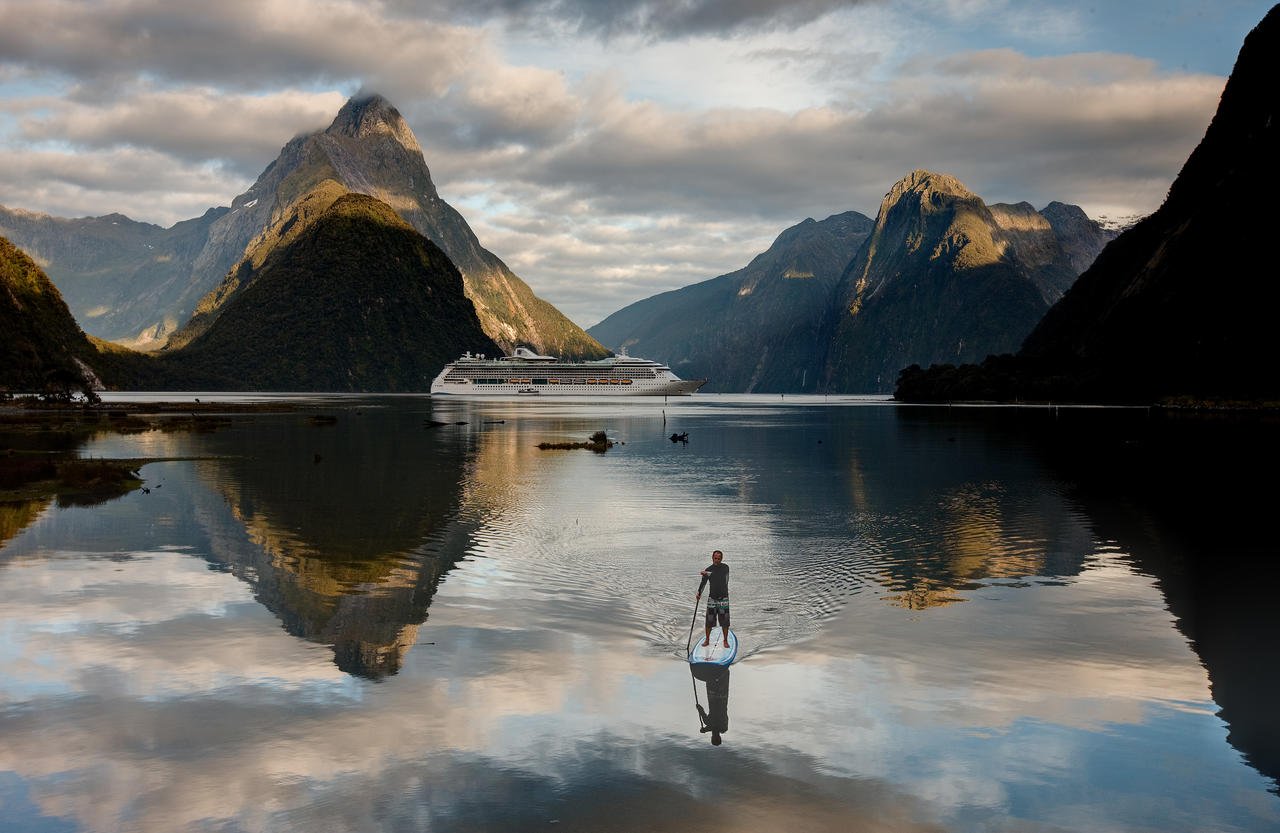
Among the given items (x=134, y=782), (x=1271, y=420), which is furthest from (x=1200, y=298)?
(x=134, y=782)

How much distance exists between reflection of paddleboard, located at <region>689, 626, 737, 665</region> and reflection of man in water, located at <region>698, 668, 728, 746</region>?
1.22ft

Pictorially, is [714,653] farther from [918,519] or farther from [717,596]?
[918,519]

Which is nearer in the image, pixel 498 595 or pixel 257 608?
pixel 257 608

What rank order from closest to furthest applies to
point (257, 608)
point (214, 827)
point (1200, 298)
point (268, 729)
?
point (214, 827), point (268, 729), point (257, 608), point (1200, 298)

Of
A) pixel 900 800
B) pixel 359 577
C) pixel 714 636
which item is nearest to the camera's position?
pixel 900 800

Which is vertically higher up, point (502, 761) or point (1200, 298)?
point (1200, 298)

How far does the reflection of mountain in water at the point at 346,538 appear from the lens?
2311 centimetres

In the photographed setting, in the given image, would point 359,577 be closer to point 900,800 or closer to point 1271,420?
point 900,800

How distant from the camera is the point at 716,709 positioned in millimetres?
17000

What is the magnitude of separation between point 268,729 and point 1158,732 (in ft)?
48.6

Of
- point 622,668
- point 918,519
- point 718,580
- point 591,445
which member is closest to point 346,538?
point 622,668

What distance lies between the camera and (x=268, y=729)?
1573 cm

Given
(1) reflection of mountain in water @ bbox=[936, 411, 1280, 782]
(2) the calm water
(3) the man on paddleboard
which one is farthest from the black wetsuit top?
(1) reflection of mountain in water @ bbox=[936, 411, 1280, 782]

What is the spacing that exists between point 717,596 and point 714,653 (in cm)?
122
